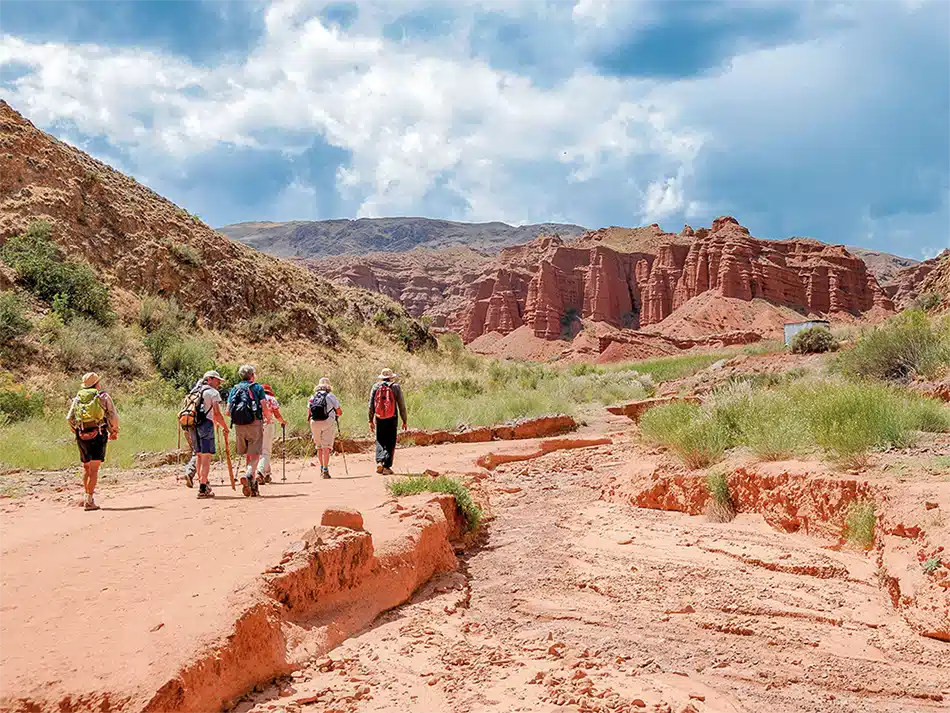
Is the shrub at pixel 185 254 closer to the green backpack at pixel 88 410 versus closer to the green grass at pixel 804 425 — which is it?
the green backpack at pixel 88 410

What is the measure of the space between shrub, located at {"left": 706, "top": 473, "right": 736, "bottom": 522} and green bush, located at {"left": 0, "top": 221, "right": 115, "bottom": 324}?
65.6 ft

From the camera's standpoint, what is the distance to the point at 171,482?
11.0 metres

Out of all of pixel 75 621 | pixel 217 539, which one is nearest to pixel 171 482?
pixel 217 539

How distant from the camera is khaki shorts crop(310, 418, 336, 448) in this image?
38.4 ft

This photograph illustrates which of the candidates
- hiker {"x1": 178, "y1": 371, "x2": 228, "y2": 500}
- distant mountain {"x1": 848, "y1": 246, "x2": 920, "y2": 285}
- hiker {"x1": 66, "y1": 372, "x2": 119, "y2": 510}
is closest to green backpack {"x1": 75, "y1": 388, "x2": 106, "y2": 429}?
hiker {"x1": 66, "y1": 372, "x2": 119, "y2": 510}

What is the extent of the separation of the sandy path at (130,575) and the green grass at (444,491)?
37 centimetres

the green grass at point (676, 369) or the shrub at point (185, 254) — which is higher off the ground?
the shrub at point (185, 254)

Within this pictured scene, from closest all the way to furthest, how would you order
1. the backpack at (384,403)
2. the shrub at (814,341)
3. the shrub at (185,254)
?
the backpack at (384,403) → the shrub at (185,254) → the shrub at (814,341)

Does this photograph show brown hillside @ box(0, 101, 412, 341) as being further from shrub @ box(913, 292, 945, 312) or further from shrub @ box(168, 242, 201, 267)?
shrub @ box(913, 292, 945, 312)

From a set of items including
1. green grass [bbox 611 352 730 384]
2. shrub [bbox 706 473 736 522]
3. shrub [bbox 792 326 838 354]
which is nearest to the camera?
shrub [bbox 706 473 736 522]

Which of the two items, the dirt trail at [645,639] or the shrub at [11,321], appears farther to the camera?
the shrub at [11,321]

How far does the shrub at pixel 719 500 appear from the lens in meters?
8.22

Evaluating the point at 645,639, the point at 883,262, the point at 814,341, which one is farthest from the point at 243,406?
the point at 883,262

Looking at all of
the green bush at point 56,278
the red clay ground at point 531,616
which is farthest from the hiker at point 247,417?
the green bush at point 56,278
